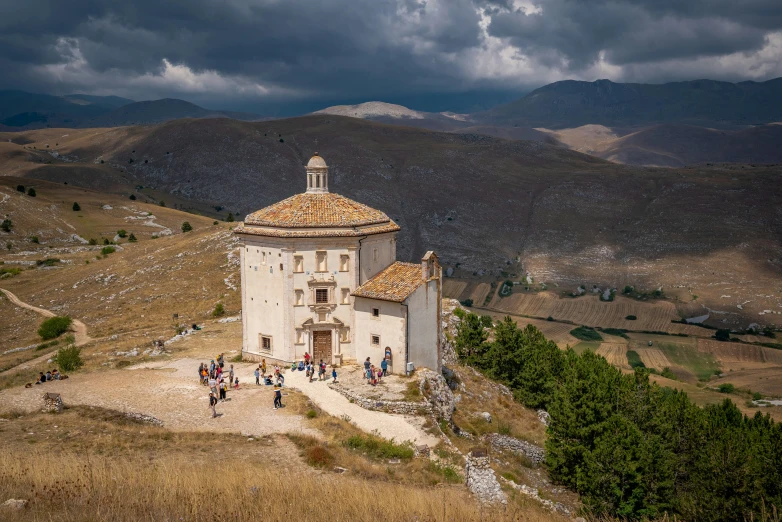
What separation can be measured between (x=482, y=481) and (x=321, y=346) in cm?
1724

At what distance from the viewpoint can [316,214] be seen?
127 ft

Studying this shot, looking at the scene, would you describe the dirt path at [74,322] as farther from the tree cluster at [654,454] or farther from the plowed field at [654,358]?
the plowed field at [654,358]

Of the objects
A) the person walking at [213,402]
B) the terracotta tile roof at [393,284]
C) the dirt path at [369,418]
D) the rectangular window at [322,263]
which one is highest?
the rectangular window at [322,263]

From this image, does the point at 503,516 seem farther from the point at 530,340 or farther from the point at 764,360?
the point at 764,360

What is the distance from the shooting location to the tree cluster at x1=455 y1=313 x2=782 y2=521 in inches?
1123

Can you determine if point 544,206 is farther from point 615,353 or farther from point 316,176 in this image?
point 316,176

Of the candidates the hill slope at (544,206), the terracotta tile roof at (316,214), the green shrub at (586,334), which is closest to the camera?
the terracotta tile roof at (316,214)

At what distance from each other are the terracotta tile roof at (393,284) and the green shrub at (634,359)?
58364 mm

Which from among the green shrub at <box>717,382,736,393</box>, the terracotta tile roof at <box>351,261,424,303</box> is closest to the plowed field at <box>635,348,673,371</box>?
the green shrub at <box>717,382,736,393</box>

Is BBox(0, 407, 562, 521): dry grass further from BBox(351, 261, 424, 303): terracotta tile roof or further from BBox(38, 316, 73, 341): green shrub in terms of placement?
BBox(38, 316, 73, 341): green shrub

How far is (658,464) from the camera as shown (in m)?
29.7

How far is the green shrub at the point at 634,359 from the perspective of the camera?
87.5 meters

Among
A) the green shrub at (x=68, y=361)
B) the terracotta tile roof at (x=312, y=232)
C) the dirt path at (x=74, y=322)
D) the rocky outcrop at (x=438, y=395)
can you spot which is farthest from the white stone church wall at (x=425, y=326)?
the dirt path at (x=74, y=322)

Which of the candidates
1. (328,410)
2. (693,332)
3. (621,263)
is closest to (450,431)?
(328,410)
